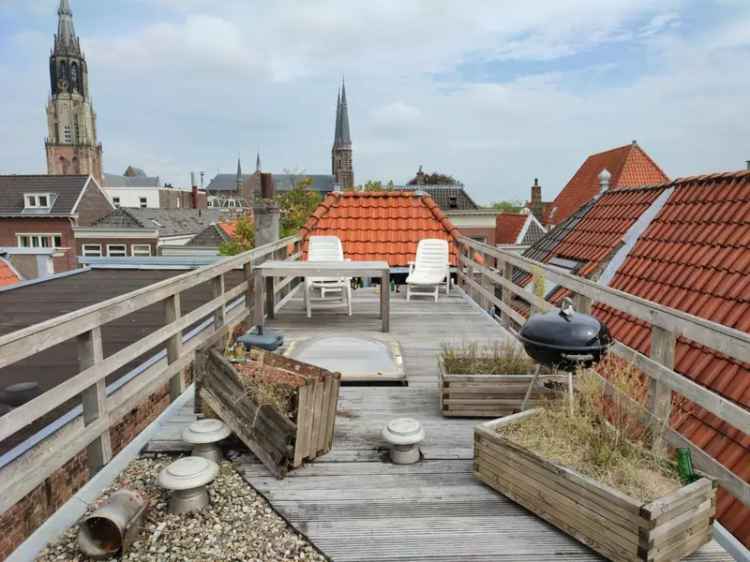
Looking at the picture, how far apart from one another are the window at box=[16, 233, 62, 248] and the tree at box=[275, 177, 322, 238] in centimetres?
1341

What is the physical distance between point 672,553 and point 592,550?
283 millimetres

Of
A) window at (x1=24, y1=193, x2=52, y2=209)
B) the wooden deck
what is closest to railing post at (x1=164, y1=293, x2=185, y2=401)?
the wooden deck

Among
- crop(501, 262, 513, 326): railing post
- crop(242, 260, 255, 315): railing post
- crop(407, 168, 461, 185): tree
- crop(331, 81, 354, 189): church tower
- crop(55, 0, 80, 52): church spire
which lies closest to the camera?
crop(242, 260, 255, 315): railing post

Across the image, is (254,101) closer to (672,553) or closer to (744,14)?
(744,14)

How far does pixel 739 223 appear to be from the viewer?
22.0ft

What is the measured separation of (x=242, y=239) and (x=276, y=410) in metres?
28.4

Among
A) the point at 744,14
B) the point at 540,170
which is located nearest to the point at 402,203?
the point at 744,14

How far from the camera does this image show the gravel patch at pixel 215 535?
2.07 metres

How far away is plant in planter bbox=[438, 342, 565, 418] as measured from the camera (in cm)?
333

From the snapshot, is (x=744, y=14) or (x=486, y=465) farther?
(x=744, y=14)

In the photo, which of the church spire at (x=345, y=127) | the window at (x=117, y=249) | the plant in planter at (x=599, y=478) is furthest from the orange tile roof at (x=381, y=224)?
the church spire at (x=345, y=127)

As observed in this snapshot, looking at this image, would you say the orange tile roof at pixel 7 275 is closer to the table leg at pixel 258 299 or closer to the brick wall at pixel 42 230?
the table leg at pixel 258 299

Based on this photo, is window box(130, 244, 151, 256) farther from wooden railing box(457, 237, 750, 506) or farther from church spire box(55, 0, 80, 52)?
church spire box(55, 0, 80, 52)

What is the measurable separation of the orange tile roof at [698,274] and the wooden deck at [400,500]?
1431 millimetres
